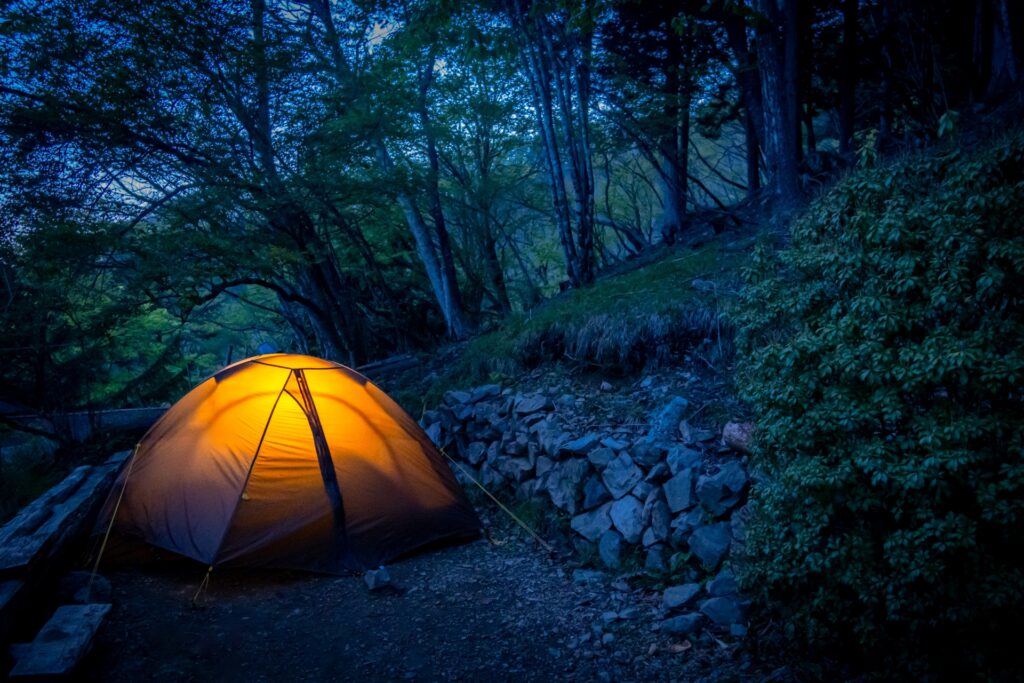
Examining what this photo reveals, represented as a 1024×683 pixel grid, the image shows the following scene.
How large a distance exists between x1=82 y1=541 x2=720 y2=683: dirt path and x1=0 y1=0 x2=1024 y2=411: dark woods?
432 cm

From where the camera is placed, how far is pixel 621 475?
4.80m

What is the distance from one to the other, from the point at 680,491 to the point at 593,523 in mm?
929

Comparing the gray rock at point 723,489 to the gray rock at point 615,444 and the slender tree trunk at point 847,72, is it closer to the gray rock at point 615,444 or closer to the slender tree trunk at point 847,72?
the gray rock at point 615,444

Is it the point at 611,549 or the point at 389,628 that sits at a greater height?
the point at 611,549

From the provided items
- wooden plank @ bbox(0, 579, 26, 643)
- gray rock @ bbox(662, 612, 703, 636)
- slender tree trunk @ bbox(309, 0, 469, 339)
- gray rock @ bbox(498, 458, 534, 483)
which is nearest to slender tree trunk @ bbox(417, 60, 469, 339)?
slender tree trunk @ bbox(309, 0, 469, 339)

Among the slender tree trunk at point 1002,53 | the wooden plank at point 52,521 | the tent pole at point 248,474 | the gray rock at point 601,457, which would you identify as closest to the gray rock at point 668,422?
the gray rock at point 601,457

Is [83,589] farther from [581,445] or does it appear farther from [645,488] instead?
[645,488]

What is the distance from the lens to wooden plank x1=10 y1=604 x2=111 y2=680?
325 centimetres

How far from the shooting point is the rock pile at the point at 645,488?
3771mm

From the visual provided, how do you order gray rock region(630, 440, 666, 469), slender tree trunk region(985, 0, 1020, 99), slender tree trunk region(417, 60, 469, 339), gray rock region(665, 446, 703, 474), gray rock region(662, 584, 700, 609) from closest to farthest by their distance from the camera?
gray rock region(662, 584, 700, 609) < gray rock region(665, 446, 703, 474) < gray rock region(630, 440, 666, 469) < slender tree trunk region(985, 0, 1020, 99) < slender tree trunk region(417, 60, 469, 339)

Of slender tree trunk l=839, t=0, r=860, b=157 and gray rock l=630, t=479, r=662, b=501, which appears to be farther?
slender tree trunk l=839, t=0, r=860, b=157

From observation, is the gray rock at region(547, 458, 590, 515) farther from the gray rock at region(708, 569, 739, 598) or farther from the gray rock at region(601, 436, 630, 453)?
the gray rock at region(708, 569, 739, 598)

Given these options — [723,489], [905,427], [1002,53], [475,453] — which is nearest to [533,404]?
[475,453]

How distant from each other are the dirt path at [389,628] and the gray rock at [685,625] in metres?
0.16
